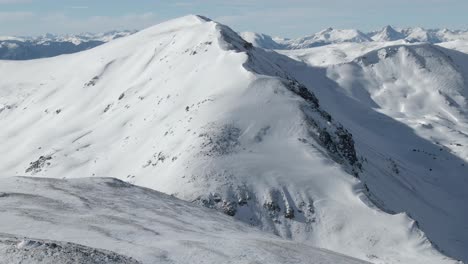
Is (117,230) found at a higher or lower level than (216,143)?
higher

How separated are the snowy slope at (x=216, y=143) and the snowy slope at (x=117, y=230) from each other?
35.3 ft

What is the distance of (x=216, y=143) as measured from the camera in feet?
183

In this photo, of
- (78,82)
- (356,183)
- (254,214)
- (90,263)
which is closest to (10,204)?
(90,263)

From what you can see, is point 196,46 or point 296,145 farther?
point 196,46

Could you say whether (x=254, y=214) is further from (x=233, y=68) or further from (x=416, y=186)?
(x=416, y=186)

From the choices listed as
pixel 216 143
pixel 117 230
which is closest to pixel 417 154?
pixel 216 143

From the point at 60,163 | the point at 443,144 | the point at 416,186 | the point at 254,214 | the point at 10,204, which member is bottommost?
the point at 443,144

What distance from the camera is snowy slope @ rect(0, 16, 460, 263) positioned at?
4722 centimetres

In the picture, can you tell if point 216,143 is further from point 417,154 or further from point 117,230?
point 417,154

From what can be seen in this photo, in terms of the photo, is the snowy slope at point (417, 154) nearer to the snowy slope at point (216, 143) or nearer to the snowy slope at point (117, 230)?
the snowy slope at point (216, 143)

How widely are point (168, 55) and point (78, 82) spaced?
83.0 ft

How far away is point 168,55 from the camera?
348 feet

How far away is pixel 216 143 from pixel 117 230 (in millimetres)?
28339

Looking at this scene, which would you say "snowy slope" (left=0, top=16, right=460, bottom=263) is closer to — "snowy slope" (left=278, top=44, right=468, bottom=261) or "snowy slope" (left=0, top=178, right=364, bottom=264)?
"snowy slope" (left=278, top=44, right=468, bottom=261)
